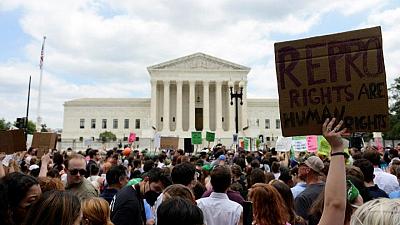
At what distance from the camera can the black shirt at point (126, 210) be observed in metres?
4.59

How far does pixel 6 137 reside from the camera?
7207 millimetres

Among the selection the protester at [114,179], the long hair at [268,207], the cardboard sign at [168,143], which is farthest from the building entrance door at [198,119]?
the long hair at [268,207]

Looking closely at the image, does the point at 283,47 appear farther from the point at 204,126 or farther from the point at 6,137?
the point at 204,126

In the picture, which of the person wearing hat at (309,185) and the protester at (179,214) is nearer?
the protester at (179,214)

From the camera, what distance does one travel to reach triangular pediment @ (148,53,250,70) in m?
73.2

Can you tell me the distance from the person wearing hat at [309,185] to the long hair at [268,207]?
4.71 feet

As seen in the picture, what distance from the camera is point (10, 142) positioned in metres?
7.20

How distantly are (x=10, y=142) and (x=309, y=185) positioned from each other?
211 inches

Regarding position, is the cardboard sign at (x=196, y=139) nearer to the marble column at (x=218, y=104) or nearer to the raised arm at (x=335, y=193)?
the raised arm at (x=335, y=193)

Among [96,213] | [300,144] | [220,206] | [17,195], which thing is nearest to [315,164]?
[220,206]

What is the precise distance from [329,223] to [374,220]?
0.88 metres

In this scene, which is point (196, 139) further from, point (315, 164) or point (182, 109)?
point (182, 109)

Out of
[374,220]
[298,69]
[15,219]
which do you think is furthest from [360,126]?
[15,219]

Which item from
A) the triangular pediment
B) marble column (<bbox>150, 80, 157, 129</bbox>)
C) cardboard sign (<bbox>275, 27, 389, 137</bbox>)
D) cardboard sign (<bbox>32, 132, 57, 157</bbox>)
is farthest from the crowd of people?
marble column (<bbox>150, 80, 157, 129</bbox>)
